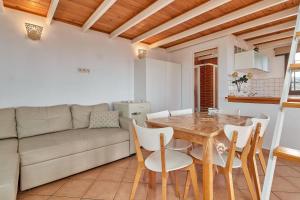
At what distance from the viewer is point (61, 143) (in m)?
2.03

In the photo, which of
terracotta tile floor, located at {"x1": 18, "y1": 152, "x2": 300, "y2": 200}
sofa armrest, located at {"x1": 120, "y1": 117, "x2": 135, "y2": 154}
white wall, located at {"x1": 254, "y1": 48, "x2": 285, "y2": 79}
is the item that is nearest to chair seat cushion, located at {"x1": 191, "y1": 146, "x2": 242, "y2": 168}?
terracotta tile floor, located at {"x1": 18, "y1": 152, "x2": 300, "y2": 200}

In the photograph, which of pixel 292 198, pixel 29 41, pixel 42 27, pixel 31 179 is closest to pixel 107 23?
pixel 42 27

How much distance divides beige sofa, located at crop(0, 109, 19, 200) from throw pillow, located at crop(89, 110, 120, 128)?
3.41 ft

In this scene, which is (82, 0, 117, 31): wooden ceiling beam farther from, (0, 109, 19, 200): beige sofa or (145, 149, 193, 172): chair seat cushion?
(145, 149, 193, 172): chair seat cushion

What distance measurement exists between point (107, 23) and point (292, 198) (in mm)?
3600

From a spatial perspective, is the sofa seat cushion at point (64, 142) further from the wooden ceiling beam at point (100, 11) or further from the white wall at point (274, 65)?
the white wall at point (274, 65)

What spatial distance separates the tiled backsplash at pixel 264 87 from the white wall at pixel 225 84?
0.37 m

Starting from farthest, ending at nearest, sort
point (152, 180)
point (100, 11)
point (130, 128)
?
point (130, 128) → point (100, 11) → point (152, 180)

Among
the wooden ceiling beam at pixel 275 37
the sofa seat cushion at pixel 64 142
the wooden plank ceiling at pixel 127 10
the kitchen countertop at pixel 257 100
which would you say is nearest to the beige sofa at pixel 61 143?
the sofa seat cushion at pixel 64 142

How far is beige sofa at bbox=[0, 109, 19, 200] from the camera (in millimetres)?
1270

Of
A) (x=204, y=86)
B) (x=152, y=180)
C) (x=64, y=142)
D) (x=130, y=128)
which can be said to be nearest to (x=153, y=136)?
(x=152, y=180)

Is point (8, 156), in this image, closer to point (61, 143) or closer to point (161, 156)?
point (61, 143)

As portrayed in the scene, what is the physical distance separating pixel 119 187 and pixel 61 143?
90 cm

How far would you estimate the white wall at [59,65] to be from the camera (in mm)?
2465
